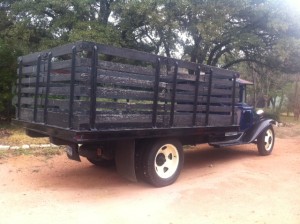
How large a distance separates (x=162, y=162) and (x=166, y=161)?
90 millimetres

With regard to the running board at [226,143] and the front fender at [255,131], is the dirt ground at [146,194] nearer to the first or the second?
the running board at [226,143]

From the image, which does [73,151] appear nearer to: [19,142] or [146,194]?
[146,194]

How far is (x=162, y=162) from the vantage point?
6035mm

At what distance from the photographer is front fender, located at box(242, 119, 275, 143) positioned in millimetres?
8368

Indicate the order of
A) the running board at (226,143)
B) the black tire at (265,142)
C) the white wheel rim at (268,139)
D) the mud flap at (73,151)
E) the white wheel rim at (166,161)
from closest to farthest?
the mud flap at (73,151) < the white wheel rim at (166,161) < the running board at (226,143) < the black tire at (265,142) < the white wheel rim at (268,139)

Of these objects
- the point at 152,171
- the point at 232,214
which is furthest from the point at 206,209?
the point at 152,171

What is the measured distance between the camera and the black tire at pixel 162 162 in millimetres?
5652

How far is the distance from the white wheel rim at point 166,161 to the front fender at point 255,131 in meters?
2.78

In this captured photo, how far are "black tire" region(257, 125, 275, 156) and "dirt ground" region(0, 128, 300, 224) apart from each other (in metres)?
0.87

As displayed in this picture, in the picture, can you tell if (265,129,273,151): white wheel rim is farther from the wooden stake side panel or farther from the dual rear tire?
the dual rear tire

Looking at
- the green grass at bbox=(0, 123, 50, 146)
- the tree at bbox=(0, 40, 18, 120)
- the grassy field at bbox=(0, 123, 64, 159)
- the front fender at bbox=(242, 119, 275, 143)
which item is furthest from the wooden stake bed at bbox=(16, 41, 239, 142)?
the tree at bbox=(0, 40, 18, 120)

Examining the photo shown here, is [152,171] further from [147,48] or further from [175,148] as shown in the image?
[147,48]

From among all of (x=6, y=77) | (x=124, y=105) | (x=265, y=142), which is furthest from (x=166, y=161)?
(x=6, y=77)

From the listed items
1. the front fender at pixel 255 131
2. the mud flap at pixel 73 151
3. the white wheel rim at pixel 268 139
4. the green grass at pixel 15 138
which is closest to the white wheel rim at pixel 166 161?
the mud flap at pixel 73 151
